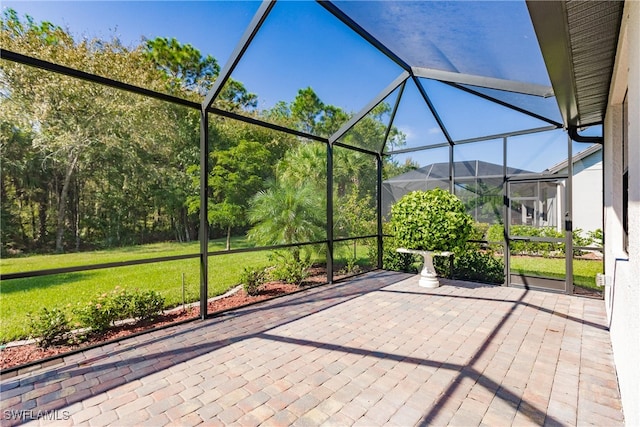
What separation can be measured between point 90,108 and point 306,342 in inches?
410

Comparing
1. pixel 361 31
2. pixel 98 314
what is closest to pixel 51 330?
pixel 98 314

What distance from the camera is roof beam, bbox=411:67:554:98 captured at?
363 centimetres

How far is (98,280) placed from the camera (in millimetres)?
7398

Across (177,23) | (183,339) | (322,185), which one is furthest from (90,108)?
(183,339)

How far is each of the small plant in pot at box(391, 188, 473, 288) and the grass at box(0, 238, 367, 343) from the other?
1830 millimetres

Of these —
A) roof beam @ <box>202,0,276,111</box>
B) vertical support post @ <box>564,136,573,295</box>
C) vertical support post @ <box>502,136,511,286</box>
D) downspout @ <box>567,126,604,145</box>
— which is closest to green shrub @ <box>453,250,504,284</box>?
vertical support post @ <box>502,136,511,286</box>

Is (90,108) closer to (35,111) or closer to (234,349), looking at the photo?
(35,111)

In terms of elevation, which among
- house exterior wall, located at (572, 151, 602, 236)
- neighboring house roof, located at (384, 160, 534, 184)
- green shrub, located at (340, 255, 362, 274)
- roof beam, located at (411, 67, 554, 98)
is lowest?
green shrub, located at (340, 255, 362, 274)

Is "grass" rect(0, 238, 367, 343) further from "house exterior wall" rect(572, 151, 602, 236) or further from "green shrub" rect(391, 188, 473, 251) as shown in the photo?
"house exterior wall" rect(572, 151, 602, 236)

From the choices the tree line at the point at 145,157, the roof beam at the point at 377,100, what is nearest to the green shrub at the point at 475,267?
the tree line at the point at 145,157

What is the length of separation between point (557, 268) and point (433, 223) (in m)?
2.19

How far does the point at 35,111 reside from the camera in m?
7.91

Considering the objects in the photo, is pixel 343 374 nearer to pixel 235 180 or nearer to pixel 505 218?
pixel 505 218

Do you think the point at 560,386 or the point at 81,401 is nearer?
the point at 81,401
